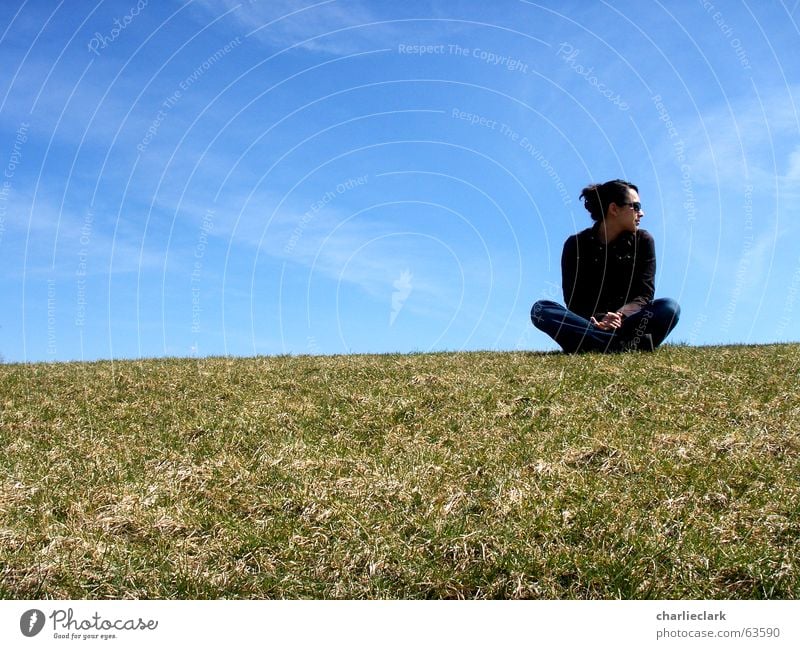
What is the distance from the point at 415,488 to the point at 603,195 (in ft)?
27.5

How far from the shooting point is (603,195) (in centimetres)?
1249

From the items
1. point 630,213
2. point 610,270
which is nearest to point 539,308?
point 610,270

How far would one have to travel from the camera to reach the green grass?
4.49 meters

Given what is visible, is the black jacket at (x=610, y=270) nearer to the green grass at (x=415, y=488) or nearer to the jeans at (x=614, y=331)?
the jeans at (x=614, y=331)

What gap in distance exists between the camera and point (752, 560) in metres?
4.53

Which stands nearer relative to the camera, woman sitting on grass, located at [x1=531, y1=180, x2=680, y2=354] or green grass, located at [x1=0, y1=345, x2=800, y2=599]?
green grass, located at [x1=0, y1=345, x2=800, y2=599]

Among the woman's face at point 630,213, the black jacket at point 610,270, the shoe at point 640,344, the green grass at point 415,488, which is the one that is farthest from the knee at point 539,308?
the green grass at point 415,488

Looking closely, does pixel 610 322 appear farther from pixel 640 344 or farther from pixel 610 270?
pixel 610 270
